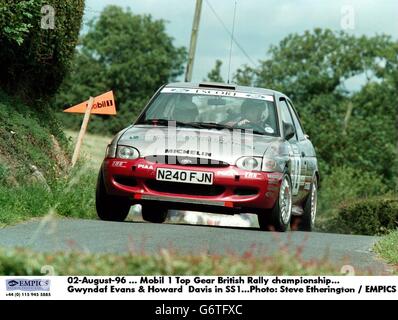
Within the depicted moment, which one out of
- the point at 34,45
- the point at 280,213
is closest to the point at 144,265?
the point at 280,213

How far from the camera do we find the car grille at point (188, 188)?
1275 centimetres

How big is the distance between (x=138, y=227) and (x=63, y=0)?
25.7ft

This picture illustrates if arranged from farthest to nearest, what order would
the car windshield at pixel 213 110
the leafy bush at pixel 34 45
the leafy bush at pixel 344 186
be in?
1. the leafy bush at pixel 344 186
2. the leafy bush at pixel 34 45
3. the car windshield at pixel 213 110

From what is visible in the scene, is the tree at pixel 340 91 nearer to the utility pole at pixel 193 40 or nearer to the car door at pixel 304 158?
the utility pole at pixel 193 40

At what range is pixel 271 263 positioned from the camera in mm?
8086

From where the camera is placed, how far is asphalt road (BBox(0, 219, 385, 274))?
385 inches

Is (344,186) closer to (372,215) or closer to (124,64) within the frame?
(124,64)

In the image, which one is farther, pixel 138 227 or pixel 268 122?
pixel 268 122

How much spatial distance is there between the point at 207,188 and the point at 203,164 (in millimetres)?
299

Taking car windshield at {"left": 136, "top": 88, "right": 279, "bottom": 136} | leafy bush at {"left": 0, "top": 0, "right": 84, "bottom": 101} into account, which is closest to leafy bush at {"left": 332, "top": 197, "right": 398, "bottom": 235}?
leafy bush at {"left": 0, "top": 0, "right": 84, "bottom": 101}

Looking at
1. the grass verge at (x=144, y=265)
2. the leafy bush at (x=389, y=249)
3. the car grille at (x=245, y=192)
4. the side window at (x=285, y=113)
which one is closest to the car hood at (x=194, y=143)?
the car grille at (x=245, y=192)

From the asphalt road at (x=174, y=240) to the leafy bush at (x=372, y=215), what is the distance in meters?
20.4

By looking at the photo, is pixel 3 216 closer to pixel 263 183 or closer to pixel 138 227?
pixel 138 227

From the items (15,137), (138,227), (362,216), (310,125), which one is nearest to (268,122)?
(138,227)
